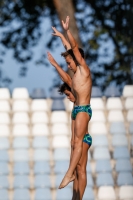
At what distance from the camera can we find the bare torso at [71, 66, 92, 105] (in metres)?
7.81

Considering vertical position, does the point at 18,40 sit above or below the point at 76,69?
above

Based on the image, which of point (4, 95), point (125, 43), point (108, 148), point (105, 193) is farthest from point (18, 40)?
point (105, 193)

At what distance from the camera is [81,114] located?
307 inches

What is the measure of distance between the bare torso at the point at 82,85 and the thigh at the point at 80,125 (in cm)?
15

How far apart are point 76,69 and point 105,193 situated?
318cm

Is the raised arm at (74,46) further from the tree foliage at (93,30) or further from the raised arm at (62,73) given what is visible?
the tree foliage at (93,30)

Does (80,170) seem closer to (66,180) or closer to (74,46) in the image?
(66,180)

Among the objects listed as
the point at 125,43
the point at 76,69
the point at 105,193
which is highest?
the point at 125,43

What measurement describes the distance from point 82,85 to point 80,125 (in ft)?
1.42

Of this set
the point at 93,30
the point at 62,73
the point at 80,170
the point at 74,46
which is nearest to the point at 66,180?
the point at 80,170

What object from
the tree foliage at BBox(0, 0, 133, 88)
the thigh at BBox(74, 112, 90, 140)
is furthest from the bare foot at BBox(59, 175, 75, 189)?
the tree foliage at BBox(0, 0, 133, 88)

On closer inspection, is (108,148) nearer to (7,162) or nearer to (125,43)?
(7,162)

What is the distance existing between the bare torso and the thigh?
0.15 metres

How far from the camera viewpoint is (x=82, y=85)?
25.6 feet
